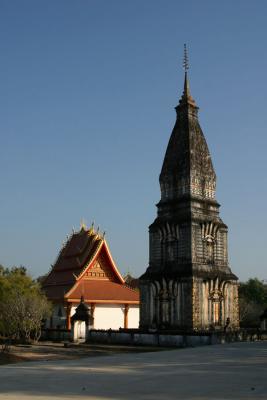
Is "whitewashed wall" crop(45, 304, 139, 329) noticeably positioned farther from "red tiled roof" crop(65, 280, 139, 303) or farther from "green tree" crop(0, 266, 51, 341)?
"green tree" crop(0, 266, 51, 341)

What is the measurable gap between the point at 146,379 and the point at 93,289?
29.3m

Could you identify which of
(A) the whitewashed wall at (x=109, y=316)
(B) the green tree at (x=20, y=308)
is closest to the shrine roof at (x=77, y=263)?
(A) the whitewashed wall at (x=109, y=316)

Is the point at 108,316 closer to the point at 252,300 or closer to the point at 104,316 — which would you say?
the point at 104,316

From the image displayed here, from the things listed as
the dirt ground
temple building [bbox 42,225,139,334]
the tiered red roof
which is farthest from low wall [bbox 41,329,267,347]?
the tiered red roof

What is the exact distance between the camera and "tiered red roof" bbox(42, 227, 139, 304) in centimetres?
4281

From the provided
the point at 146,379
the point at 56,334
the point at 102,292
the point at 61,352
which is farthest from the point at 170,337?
the point at 146,379

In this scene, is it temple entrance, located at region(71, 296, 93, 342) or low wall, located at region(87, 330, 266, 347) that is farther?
temple entrance, located at region(71, 296, 93, 342)

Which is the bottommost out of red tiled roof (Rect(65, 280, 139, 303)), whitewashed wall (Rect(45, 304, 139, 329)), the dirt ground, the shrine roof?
the dirt ground

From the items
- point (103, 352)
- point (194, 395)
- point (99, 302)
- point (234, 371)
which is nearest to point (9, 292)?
point (99, 302)

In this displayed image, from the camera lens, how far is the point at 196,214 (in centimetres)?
3597

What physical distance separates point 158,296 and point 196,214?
6263mm

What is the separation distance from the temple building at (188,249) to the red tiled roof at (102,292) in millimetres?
6101

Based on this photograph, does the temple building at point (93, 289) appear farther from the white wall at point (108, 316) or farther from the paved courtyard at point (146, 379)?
the paved courtyard at point (146, 379)

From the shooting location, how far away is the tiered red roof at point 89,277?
1686 inches
